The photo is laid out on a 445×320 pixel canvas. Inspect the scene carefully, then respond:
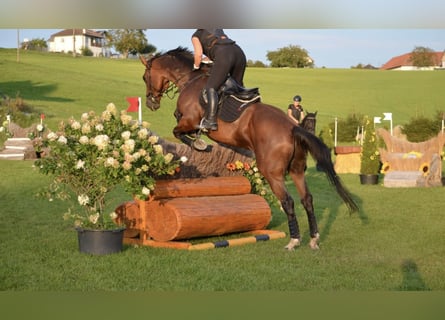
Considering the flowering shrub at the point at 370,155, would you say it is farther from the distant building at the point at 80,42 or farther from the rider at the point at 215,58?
the distant building at the point at 80,42

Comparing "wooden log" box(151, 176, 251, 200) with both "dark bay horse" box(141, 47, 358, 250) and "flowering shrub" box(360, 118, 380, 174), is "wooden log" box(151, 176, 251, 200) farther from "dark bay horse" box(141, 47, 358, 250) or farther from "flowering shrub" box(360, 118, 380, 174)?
"flowering shrub" box(360, 118, 380, 174)

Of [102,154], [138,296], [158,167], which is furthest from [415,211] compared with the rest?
[138,296]

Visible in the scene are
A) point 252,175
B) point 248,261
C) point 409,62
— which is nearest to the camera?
point 248,261

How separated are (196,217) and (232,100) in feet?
4.99

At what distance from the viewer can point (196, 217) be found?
326 inches

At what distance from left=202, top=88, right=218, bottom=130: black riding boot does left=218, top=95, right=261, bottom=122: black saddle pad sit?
10 cm

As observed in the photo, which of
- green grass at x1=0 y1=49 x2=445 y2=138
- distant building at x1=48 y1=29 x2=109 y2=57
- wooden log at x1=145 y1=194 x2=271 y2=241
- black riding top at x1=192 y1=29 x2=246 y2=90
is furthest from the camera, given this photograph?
distant building at x1=48 y1=29 x2=109 y2=57

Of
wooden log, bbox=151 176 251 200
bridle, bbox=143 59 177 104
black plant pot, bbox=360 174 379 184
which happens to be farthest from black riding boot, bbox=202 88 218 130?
black plant pot, bbox=360 174 379 184

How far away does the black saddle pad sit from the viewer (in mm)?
8430

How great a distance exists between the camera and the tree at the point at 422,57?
66750mm

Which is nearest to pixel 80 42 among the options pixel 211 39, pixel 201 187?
pixel 211 39

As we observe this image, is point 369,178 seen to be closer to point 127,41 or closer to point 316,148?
point 316,148

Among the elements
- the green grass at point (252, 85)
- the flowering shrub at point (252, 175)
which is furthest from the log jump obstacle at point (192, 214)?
the green grass at point (252, 85)

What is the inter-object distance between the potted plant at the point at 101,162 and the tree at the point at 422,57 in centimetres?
6170
